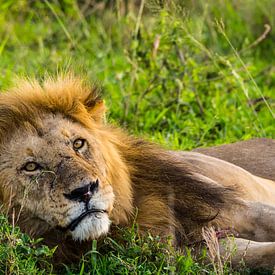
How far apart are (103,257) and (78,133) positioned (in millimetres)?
493

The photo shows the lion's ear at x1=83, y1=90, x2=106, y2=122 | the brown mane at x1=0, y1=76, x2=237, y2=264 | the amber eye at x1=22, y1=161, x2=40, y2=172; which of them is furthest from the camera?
the lion's ear at x1=83, y1=90, x2=106, y2=122

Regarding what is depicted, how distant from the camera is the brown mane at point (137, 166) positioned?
409 cm

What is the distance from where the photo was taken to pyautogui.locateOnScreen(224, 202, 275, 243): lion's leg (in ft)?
14.2

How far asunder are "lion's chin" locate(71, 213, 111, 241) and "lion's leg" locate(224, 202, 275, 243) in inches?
28.5

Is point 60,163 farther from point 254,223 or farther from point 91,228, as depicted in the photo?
point 254,223

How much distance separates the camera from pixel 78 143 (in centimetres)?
401

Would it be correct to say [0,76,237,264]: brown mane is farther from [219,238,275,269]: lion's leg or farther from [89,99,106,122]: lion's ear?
[219,238,275,269]: lion's leg

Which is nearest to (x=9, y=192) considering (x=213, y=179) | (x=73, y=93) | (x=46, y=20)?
(x=73, y=93)

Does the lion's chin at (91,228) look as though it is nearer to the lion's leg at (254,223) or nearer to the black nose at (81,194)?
the black nose at (81,194)

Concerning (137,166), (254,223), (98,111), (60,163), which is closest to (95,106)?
(98,111)

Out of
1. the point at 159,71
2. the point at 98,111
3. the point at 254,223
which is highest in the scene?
the point at 98,111

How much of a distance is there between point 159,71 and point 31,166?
280 cm

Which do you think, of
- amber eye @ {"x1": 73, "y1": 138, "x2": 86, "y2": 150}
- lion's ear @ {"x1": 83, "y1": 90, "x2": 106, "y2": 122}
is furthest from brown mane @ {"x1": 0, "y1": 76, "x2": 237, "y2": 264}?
amber eye @ {"x1": 73, "y1": 138, "x2": 86, "y2": 150}

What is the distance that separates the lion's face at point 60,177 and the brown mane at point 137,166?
7 centimetres
